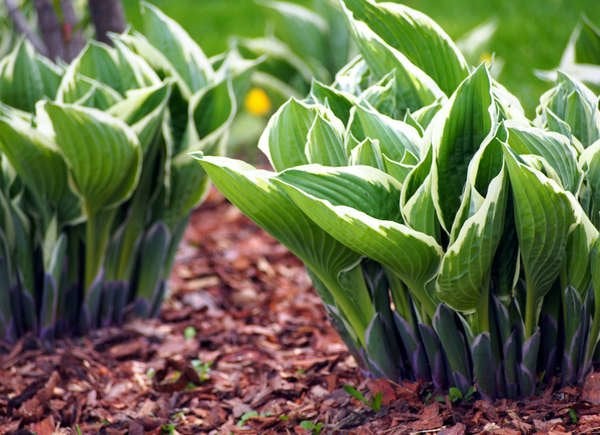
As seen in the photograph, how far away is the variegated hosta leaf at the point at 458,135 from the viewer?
196 cm

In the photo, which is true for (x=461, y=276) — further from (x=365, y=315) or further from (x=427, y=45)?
(x=427, y=45)

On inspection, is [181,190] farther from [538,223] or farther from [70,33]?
[538,223]

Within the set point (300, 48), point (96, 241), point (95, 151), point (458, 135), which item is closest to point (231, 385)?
point (96, 241)

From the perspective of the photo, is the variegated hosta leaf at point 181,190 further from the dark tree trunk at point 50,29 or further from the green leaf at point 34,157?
the dark tree trunk at point 50,29

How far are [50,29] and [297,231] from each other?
5.86 feet

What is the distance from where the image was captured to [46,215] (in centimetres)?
278

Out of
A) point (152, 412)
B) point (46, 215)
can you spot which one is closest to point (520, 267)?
point (152, 412)

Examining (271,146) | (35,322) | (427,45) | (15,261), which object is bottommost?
(35,322)

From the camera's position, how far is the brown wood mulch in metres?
2.12

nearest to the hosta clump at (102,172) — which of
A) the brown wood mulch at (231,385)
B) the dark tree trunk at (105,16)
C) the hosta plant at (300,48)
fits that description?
the brown wood mulch at (231,385)

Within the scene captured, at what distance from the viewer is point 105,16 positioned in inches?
132

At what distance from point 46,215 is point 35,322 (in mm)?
357

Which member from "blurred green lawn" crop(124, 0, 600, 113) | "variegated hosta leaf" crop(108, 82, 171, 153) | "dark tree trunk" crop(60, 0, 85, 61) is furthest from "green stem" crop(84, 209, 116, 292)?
"blurred green lawn" crop(124, 0, 600, 113)

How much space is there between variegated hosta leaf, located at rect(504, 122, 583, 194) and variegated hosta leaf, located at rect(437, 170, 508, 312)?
0.40 feet
